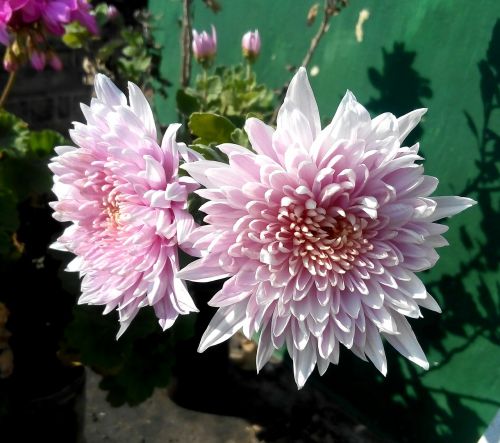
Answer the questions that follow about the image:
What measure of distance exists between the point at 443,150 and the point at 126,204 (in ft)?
2.97

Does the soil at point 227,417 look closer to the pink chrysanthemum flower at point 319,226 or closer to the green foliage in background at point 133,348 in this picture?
the green foliage in background at point 133,348

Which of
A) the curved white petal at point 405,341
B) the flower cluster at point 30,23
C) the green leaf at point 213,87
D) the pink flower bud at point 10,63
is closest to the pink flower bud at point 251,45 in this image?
the green leaf at point 213,87

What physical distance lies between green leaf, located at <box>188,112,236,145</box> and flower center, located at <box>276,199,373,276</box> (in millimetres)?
246

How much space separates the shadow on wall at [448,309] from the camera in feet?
4.43

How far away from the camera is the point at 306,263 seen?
0.77 m

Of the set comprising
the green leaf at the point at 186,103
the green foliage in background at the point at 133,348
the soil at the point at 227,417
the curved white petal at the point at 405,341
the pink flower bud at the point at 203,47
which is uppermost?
the pink flower bud at the point at 203,47

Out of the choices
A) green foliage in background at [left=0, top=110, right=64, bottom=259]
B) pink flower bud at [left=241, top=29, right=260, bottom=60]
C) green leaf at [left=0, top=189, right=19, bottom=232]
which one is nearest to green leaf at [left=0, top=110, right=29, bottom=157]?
green foliage in background at [left=0, top=110, right=64, bottom=259]

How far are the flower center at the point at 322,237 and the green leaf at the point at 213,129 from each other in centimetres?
25

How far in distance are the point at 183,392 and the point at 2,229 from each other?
82 centimetres

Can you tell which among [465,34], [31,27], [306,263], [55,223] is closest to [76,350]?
[55,223]

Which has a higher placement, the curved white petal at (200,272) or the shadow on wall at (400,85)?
the shadow on wall at (400,85)

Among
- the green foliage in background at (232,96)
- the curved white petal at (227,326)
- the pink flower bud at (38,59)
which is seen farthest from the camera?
the green foliage in background at (232,96)

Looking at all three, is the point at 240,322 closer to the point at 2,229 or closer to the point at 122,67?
the point at 2,229

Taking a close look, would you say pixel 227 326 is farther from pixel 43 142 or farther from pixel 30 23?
pixel 43 142
